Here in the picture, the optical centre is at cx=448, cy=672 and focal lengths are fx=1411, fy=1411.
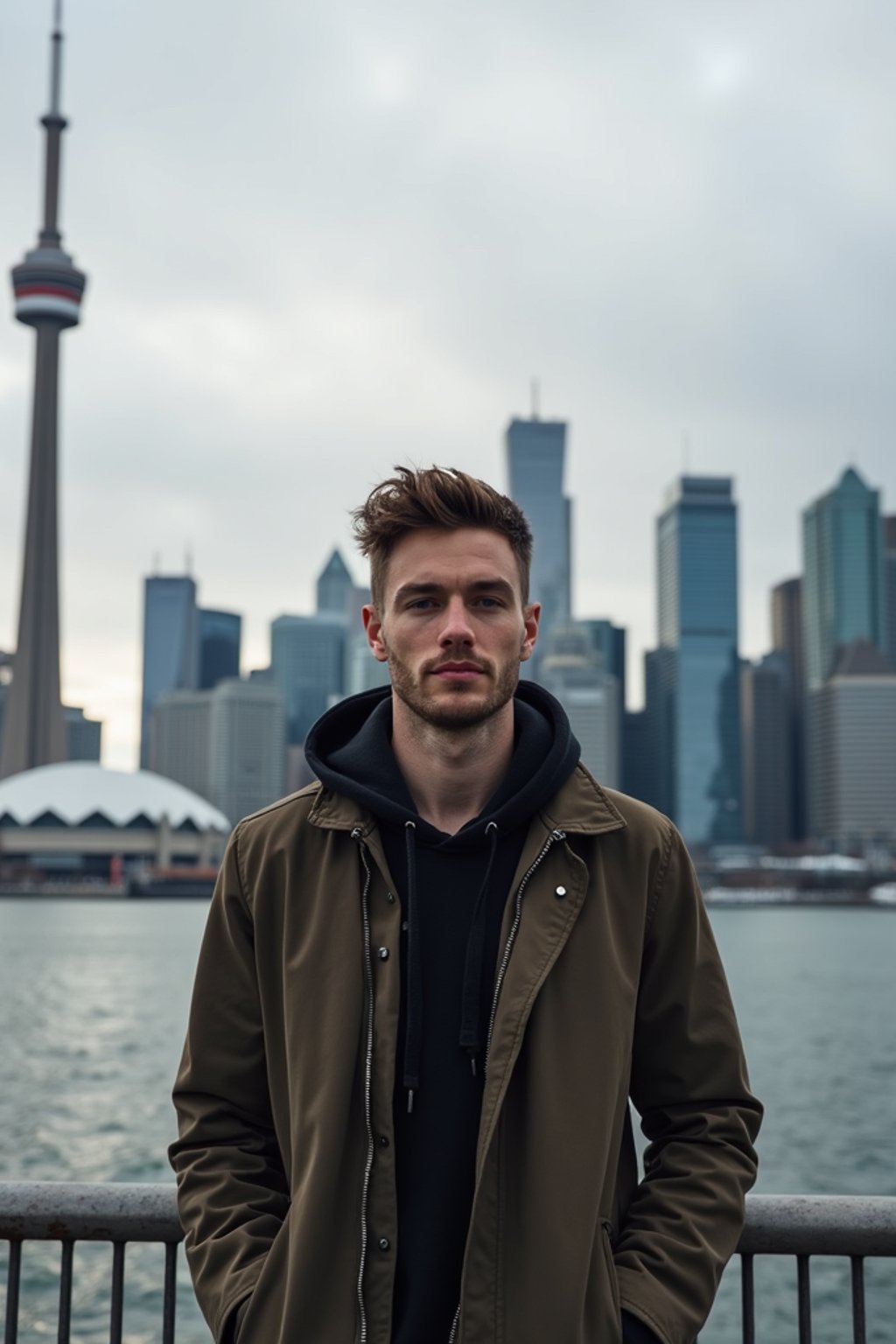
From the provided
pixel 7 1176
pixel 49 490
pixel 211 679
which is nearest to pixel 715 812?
pixel 211 679

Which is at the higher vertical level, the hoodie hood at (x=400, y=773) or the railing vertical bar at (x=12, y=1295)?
the hoodie hood at (x=400, y=773)

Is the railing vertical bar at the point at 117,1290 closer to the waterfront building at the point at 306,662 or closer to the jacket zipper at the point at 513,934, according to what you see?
the jacket zipper at the point at 513,934

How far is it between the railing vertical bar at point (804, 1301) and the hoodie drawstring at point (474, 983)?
0.71 meters

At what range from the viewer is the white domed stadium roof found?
289 feet

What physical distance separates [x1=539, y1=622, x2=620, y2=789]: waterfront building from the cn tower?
56.3m

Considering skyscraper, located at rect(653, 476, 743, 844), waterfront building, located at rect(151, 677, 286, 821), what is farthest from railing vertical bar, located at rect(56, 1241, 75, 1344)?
waterfront building, located at rect(151, 677, 286, 821)

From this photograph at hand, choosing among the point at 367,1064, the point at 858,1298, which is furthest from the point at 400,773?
the point at 858,1298

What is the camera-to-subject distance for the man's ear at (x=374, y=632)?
7.14 ft

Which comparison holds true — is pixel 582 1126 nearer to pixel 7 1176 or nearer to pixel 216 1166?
pixel 216 1166

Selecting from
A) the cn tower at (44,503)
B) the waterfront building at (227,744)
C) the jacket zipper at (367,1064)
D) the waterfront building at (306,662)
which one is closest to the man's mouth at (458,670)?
the jacket zipper at (367,1064)

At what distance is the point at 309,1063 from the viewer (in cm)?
192

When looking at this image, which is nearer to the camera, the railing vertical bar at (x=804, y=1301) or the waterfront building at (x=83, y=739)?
the railing vertical bar at (x=804, y=1301)

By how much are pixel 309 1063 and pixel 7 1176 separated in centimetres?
1026

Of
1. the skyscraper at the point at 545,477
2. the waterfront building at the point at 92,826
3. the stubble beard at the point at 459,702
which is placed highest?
the skyscraper at the point at 545,477
